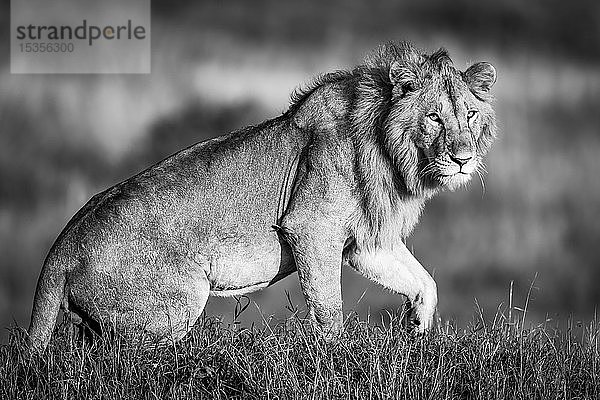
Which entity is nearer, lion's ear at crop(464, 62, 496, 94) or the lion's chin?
the lion's chin

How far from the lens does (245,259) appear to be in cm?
796

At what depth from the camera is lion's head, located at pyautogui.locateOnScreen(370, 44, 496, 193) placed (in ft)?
25.1

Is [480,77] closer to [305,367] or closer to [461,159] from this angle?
[461,159]

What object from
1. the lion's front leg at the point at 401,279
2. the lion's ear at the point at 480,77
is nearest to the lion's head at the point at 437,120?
the lion's ear at the point at 480,77

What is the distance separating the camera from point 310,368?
712cm

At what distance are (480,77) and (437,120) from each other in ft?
1.71

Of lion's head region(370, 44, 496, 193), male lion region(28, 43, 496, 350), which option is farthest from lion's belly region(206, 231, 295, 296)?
lion's head region(370, 44, 496, 193)

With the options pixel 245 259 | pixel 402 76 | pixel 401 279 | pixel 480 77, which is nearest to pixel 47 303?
pixel 245 259

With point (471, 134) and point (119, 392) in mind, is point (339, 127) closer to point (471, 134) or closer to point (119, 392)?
point (471, 134)

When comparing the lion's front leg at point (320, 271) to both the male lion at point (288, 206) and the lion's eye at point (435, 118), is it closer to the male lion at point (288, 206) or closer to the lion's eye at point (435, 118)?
the male lion at point (288, 206)

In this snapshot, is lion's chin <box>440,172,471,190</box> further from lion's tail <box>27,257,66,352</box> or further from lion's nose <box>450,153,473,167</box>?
lion's tail <box>27,257,66,352</box>

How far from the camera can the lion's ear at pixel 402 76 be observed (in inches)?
308

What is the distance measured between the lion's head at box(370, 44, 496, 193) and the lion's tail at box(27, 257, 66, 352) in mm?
2380

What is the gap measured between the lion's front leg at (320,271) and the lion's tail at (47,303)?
61.2 inches
